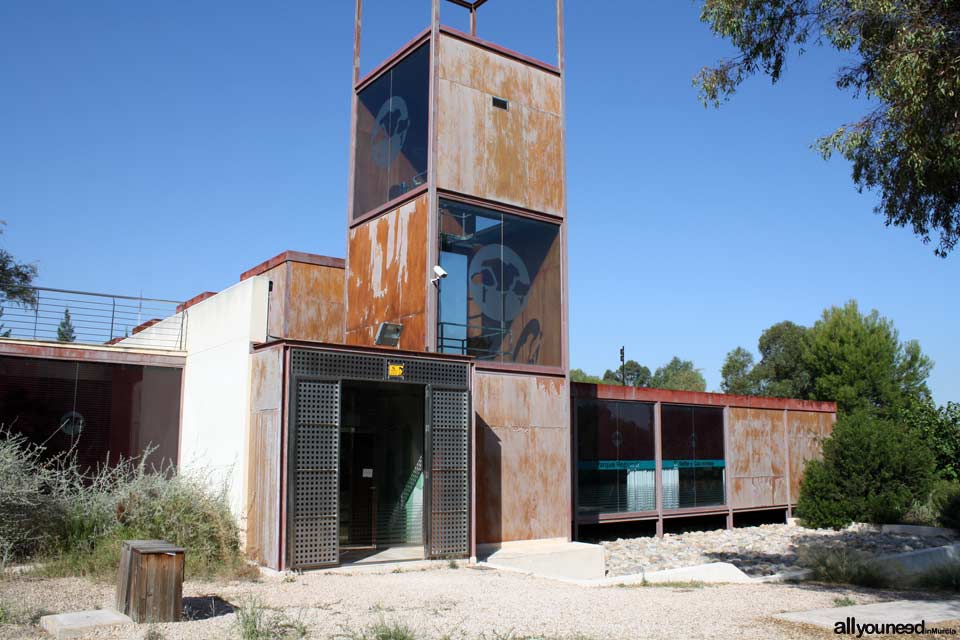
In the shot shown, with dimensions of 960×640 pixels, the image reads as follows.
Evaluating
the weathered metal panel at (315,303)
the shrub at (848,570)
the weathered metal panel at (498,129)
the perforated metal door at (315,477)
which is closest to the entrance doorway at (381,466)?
the perforated metal door at (315,477)

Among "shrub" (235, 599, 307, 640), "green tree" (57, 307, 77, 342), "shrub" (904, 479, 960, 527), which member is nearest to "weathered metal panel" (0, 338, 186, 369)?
"green tree" (57, 307, 77, 342)

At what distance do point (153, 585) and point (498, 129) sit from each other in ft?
36.8

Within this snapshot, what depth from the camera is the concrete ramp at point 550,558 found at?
48.5ft

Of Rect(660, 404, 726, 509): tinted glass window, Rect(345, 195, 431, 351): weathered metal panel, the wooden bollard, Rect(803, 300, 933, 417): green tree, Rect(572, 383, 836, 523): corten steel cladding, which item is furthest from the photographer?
Rect(803, 300, 933, 417): green tree

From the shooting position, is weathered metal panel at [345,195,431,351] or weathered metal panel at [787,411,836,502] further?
weathered metal panel at [787,411,836,502]

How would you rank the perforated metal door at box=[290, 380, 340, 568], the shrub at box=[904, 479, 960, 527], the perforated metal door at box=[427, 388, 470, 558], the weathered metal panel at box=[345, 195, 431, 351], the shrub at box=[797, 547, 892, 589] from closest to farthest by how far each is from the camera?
the perforated metal door at box=[290, 380, 340, 568] < the shrub at box=[797, 547, 892, 589] < the perforated metal door at box=[427, 388, 470, 558] < the weathered metal panel at box=[345, 195, 431, 351] < the shrub at box=[904, 479, 960, 527]

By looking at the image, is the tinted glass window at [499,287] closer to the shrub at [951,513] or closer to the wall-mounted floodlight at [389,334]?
the wall-mounted floodlight at [389,334]

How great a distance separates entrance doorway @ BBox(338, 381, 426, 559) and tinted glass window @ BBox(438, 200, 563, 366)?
1.43m

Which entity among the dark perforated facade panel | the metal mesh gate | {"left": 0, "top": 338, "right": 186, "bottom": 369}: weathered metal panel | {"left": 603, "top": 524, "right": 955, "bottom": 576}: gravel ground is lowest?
{"left": 603, "top": 524, "right": 955, "bottom": 576}: gravel ground

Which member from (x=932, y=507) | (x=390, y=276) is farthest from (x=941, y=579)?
(x=932, y=507)

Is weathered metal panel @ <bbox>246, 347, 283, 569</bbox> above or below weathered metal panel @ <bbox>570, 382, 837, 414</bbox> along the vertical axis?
below

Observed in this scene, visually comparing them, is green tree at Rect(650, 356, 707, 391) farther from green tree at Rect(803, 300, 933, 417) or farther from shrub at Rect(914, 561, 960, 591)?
shrub at Rect(914, 561, 960, 591)

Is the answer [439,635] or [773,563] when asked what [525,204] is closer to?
[773,563]

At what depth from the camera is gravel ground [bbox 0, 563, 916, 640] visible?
328 inches
